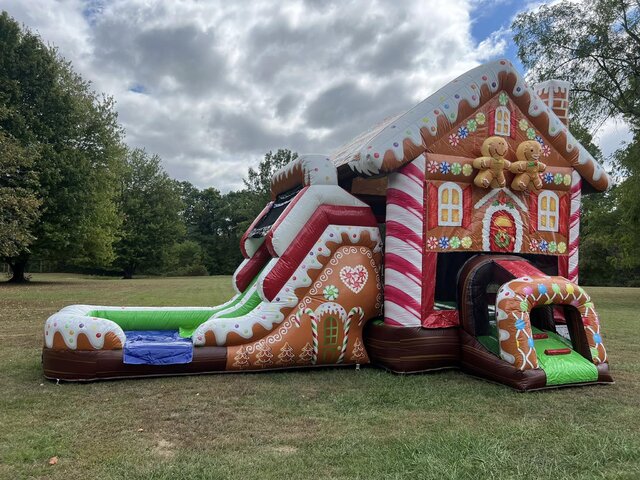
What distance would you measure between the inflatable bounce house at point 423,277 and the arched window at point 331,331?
15 mm

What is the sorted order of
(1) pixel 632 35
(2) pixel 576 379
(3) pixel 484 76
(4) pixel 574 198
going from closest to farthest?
(2) pixel 576 379 → (3) pixel 484 76 → (4) pixel 574 198 → (1) pixel 632 35

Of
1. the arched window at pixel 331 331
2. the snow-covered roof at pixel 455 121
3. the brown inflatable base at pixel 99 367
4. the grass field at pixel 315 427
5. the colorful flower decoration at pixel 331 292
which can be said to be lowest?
the grass field at pixel 315 427

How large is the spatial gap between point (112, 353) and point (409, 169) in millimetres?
3493

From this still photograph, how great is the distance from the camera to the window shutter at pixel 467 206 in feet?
18.0

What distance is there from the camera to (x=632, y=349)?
6.81 m

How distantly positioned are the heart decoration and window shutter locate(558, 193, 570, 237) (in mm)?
2473

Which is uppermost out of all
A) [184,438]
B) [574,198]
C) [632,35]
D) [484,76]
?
[632,35]

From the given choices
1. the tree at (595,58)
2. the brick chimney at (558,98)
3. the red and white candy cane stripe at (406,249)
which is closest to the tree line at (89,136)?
the tree at (595,58)

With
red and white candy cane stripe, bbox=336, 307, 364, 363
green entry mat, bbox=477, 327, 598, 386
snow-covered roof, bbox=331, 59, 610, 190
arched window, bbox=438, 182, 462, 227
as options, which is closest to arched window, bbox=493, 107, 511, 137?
snow-covered roof, bbox=331, 59, 610, 190

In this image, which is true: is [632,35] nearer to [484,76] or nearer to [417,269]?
[484,76]

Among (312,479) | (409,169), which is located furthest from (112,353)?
(409,169)

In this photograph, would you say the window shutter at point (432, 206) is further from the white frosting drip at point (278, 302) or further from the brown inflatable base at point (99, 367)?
the brown inflatable base at point (99, 367)

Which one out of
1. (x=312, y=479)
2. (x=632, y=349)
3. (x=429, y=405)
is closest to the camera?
(x=312, y=479)

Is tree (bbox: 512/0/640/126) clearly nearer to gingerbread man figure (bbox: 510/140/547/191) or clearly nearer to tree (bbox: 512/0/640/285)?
tree (bbox: 512/0/640/285)
